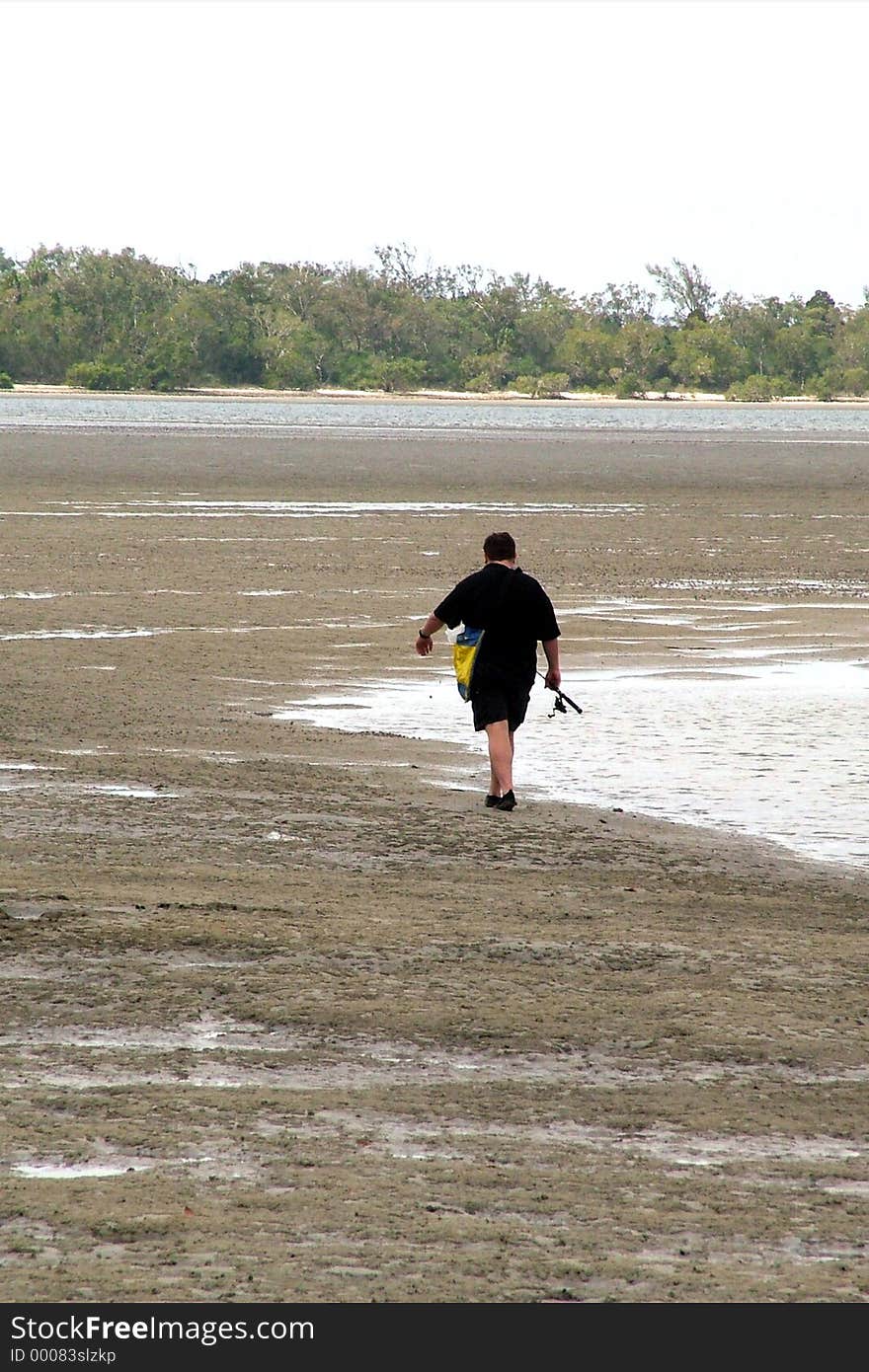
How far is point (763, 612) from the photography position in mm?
18453

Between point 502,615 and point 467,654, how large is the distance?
278 mm

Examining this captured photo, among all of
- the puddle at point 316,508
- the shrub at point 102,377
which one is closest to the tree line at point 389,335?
the shrub at point 102,377

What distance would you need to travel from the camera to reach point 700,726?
1238cm

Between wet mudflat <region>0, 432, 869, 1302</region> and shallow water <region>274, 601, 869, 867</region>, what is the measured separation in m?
0.32

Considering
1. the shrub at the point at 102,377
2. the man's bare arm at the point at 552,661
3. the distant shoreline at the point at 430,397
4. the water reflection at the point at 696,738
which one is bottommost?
the water reflection at the point at 696,738

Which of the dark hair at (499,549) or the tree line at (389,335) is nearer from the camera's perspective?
the dark hair at (499,549)

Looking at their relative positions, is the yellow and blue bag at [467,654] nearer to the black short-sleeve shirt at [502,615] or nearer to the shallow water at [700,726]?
the black short-sleeve shirt at [502,615]

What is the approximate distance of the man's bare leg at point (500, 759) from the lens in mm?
9844

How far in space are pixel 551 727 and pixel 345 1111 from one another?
23.4ft

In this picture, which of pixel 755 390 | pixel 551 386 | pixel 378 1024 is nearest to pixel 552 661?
pixel 378 1024

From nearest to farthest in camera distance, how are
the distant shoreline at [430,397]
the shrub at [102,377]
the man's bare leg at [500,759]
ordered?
the man's bare leg at [500,759]
the shrub at [102,377]
the distant shoreline at [430,397]

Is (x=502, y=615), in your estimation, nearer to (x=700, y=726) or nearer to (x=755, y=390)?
(x=700, y=726)

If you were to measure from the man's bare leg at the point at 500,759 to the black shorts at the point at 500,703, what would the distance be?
0.08m

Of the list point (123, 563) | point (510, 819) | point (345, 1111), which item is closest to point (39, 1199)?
point (345, 1111)
